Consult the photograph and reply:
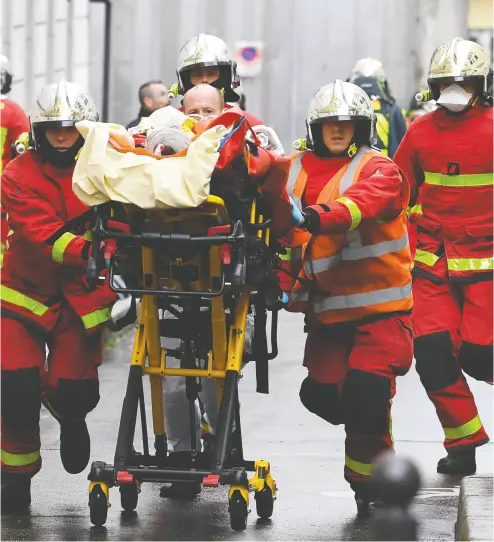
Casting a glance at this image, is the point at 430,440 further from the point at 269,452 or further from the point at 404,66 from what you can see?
the point at 404,66

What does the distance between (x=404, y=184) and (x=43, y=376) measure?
170cm

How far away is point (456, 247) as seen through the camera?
8.77 meters

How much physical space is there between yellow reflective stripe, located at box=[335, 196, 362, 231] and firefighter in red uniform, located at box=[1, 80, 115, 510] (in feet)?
3.54

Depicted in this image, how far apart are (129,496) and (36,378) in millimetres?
621

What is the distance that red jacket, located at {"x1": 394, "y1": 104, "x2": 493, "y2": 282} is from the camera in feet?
28.8

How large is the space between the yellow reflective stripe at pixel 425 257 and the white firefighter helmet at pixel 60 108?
79.8 inches

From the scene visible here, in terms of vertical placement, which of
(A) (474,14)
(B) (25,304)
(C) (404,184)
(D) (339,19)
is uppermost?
(C) (404,184)

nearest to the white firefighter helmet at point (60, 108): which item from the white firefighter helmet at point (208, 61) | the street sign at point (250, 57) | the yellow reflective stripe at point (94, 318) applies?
the yellow reflective stripe at point (94, 318)

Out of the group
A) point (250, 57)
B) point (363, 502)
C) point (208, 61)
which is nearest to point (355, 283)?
point (363, 502)

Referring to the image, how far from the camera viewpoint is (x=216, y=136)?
21.6 feet

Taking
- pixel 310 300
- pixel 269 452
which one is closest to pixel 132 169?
pixel 310 300

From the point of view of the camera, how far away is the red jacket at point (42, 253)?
7336mm

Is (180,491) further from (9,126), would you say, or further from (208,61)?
(9,126)

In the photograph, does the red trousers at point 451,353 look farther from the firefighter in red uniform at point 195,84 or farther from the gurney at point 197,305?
the gurney at point 197,305
